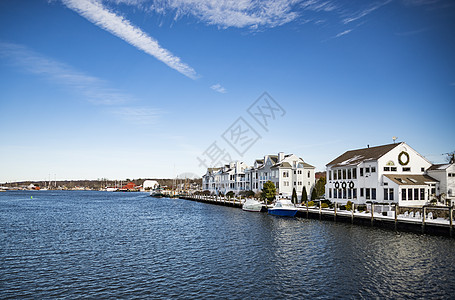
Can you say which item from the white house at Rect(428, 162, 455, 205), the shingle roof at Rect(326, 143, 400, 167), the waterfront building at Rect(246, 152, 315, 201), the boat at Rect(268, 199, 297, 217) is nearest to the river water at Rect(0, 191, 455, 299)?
the boat at Rect(268, 199, 297, 217)

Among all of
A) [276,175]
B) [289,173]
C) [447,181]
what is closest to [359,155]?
[447,181]

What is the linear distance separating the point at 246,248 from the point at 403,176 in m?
32.2

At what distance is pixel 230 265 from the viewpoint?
25.0m

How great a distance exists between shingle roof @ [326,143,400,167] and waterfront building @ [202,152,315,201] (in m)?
15.5

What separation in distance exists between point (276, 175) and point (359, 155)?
2740cm

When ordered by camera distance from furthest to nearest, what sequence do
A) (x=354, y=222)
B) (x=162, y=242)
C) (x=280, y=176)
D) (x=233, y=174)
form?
(x=233, y=174), (x=280, y=176), (x=354, y=222), (x=162, y=242)

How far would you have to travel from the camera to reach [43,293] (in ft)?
62.3

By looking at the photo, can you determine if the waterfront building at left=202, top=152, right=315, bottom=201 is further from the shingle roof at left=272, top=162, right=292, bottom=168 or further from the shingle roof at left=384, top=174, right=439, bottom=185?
the shingle roof at left=384, top=174, right=439, bottom=185

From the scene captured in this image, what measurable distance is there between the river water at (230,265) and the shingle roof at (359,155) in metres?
17.7

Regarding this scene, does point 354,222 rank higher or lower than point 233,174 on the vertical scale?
lower

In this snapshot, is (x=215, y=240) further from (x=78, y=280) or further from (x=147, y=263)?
(x=78, y=280)

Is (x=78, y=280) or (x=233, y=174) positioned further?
(x=233, y=174)

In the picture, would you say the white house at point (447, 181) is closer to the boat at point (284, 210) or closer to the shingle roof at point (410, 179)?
the shingle roof at point (410, 179)

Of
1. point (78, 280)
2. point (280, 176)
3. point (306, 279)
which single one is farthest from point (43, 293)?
point (280, 176)
